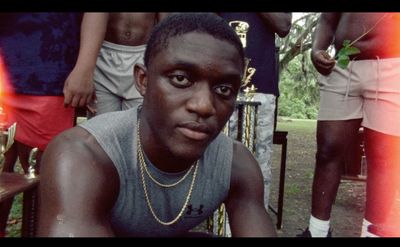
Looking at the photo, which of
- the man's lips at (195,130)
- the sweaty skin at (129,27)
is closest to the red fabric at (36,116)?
the sweaty skin at (129,27)

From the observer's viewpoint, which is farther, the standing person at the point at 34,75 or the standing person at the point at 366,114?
the standing person at the point at 366,114

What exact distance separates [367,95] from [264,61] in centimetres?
81

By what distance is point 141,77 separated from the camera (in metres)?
2.03

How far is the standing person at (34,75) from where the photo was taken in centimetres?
289

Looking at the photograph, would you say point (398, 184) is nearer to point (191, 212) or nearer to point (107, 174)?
point (191, 212)

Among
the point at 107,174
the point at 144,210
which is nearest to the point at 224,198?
the point at 144,210

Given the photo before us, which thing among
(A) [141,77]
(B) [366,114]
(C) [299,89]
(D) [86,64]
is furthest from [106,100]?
(C) [299,89]

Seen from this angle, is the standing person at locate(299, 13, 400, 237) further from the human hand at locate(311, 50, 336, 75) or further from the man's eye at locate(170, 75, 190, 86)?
the man's eye at locate(170, 75, 190, 86)

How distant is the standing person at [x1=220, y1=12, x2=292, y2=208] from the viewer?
345 centimetres

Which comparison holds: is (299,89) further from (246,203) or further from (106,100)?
(246,203)

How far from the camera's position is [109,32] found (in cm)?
313

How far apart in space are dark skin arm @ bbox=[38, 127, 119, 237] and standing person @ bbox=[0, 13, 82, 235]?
3.87 ft

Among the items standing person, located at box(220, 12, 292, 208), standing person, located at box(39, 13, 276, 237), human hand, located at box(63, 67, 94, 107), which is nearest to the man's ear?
standing person, located at box(39, 13, 276, 237)

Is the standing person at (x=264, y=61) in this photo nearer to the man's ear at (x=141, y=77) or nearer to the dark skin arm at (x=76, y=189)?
the man's ear at (x=141, y=77)
